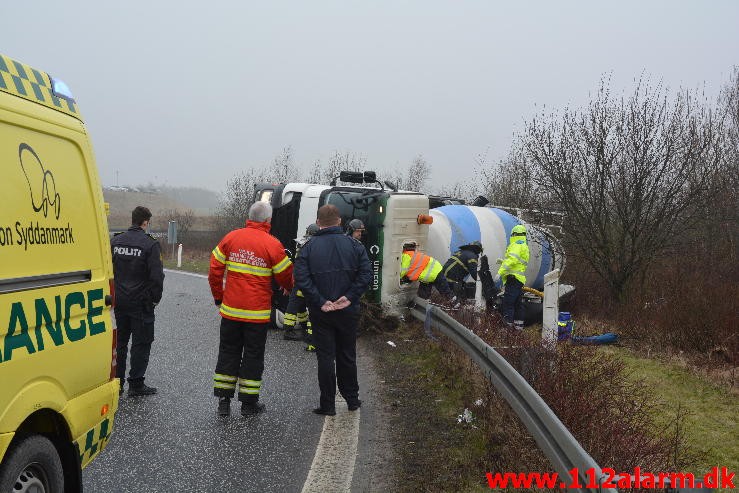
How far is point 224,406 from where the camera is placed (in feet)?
20.7

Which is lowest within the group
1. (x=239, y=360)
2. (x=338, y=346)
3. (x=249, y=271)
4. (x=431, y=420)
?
(x=431, y=420)

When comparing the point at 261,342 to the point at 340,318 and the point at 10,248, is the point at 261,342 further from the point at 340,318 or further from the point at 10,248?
the point at 10,248

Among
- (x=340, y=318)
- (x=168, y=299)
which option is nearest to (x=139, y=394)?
(x=340, y=318)

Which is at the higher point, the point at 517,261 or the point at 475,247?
the point at 475,247

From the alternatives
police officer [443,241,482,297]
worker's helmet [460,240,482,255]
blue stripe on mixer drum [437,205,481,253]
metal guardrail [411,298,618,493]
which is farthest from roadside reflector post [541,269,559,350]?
blue stripe on mixer drum [437,205,481,253]

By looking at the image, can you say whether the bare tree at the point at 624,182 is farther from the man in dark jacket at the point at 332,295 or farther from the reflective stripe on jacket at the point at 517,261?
the man in dark jacket at the point at 332,295

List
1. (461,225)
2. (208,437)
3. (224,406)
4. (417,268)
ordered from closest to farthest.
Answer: (208,437) → (224,406) → (417,268) → (461,225)

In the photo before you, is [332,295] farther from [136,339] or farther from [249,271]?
[136,339]

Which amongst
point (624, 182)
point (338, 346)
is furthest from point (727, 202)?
point (338, 346)

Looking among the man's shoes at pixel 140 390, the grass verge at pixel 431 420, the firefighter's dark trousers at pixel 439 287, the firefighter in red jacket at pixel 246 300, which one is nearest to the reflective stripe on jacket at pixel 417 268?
the firefighter's dark trousers at pixel 439 287

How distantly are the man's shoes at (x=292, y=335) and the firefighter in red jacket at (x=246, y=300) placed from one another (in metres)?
3.89

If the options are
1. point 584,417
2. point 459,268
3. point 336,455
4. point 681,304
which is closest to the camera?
point 584,417

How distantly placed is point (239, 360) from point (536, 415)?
300cm

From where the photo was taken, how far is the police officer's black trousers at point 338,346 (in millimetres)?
6582
